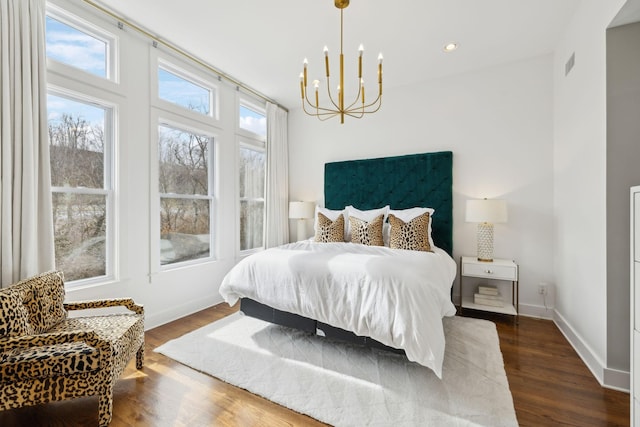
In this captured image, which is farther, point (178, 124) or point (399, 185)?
point (399, 185)

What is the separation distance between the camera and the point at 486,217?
308cm

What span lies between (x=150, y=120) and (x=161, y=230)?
3.78 feet

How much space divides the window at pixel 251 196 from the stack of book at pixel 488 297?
3.00 meters

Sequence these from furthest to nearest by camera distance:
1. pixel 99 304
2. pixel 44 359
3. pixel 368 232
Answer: pixel 368 232 → pixel 99 304 → pixel 44 359

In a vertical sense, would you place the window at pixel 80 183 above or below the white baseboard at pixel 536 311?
above

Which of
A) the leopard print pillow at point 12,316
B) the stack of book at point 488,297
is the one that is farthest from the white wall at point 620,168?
the leopard print pillow at point 12,316

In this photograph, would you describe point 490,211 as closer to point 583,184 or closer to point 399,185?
point 583,184

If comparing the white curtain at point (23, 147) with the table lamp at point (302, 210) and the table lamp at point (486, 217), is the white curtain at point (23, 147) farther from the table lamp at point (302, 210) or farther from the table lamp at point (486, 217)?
the table lamp at point (486, 217)

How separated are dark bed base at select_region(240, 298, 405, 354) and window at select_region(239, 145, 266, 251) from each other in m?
1.62

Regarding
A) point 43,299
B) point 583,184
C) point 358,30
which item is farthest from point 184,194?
point 583,184

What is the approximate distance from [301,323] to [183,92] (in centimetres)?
292

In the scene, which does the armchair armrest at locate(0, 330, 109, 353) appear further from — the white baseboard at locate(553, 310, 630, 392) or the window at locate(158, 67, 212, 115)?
the white baseboard at locate(553, 310, 630, 392)

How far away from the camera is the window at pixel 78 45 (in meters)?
2.35

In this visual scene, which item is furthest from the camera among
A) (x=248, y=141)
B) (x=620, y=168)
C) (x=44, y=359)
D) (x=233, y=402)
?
(x=248, y=141)
